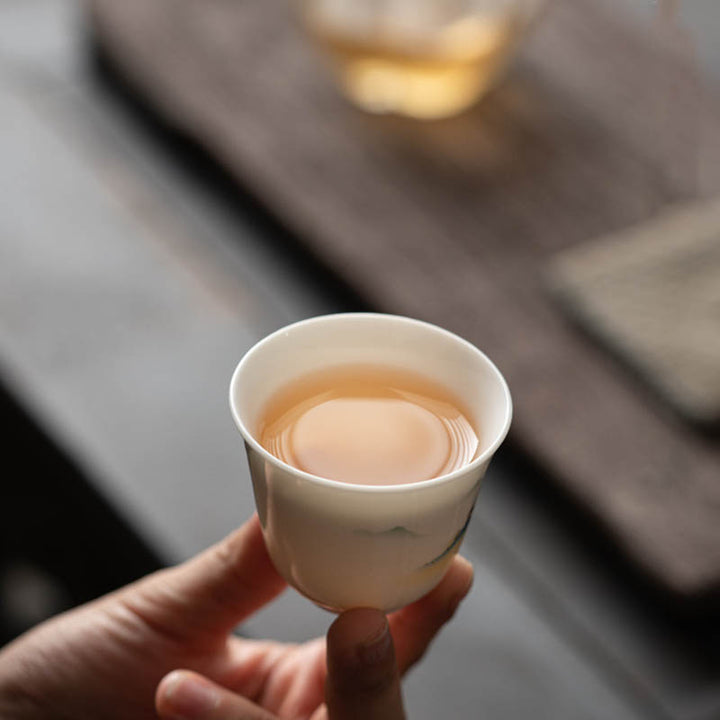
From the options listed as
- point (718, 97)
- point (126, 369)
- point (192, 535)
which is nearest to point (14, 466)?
point (126, 369)

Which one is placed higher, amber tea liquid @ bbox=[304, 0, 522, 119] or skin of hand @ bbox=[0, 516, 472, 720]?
amber tea liquid @ bbox=[304, 0, 522, 119]

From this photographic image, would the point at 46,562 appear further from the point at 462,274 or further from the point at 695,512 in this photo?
the point at 695,512

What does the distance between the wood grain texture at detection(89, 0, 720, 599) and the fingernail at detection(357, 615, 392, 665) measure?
33 centimetres

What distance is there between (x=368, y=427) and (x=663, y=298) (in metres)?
0.53

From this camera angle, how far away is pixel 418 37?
1.08 meters

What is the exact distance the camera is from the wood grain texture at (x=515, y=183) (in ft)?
2.79

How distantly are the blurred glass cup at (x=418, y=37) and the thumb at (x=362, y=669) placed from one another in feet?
2.30

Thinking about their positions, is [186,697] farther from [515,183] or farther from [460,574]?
[515,183]

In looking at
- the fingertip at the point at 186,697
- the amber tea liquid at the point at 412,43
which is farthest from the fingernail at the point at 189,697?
the amber tea liquid at the point at 412,43

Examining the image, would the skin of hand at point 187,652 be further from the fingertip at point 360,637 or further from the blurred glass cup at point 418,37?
the blurred glass cup at point 418,37

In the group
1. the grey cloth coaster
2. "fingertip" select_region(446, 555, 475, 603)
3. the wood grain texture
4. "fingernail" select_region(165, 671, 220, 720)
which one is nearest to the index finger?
"fingertip" select_region(446, 555, 475, 603)

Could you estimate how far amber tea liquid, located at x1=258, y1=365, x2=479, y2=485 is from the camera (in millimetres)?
488

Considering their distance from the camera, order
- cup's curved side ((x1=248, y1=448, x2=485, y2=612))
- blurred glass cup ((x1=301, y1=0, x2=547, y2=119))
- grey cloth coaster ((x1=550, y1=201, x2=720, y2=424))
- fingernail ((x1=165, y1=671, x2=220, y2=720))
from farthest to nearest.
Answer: blurred glass cup ((x1=301, y1=0, x2=547, y2=119)) → grey cloth coaster ((x1=550, y1=201, x2=720, y2=424)) → fingernail ((x1=165, y1=671, x2=220, y2=720)) → cup's curved side ((x1=248, y1=448, x2=485, y2=612))

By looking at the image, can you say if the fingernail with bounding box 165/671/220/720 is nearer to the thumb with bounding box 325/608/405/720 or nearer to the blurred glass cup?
the thumb with bounding box 325/608/405/720
